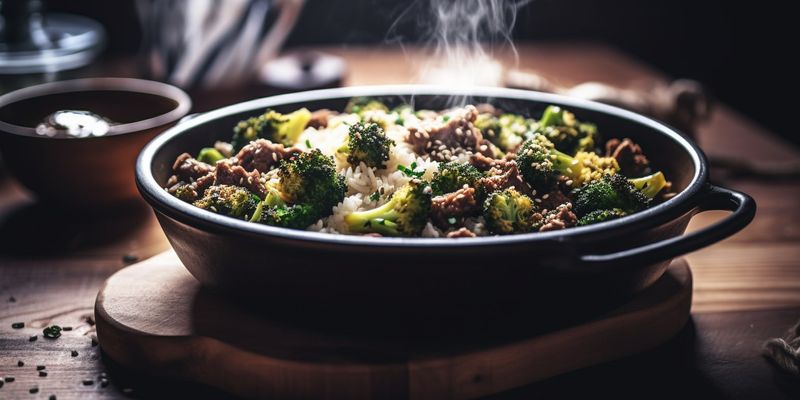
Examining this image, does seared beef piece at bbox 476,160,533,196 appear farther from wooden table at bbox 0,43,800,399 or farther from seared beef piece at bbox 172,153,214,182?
seared beef piece at bbox 172,153,214,182

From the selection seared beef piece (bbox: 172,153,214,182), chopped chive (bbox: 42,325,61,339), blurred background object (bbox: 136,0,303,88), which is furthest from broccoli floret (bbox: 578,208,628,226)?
blurred background object (bbox: 136,0,303,88)

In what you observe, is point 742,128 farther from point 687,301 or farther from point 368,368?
point 368,368

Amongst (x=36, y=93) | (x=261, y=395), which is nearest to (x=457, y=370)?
(x=261, y=395)

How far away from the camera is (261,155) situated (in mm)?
2133

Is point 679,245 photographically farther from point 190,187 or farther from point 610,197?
point 190,187

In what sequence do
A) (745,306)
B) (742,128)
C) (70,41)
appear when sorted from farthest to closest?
(742,128) → (70,41) → (745,306)

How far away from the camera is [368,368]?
5.45ft

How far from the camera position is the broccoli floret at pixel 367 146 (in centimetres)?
206

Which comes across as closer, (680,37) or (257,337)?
(257,337)

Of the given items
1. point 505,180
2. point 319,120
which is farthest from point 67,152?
point 505,180

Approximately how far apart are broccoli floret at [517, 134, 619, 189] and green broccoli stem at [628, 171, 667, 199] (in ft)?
0.29

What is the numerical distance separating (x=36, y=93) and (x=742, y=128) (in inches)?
127

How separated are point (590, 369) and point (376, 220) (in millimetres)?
633

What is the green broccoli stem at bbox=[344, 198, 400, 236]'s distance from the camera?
1794 mm
